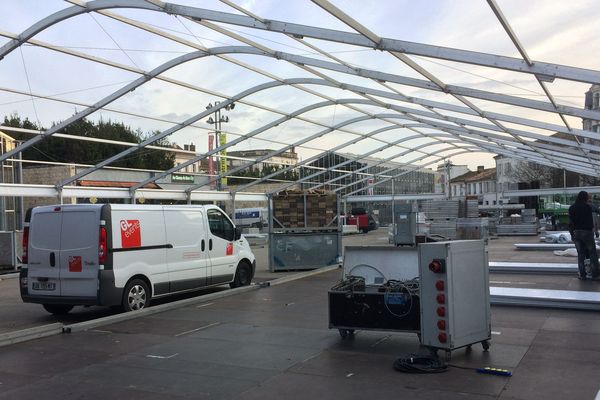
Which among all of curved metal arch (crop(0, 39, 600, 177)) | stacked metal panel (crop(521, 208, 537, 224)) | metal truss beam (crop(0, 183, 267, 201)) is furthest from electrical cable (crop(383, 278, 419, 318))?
stacked metal panel (crop(521, 208, 537, 224))

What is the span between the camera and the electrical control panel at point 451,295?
21.3 ft

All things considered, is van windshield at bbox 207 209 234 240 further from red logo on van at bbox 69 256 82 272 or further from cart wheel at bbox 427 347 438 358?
cart wheel at bbox 427 347 438 358

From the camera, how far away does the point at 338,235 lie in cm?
1878

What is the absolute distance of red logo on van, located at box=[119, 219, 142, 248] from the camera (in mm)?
10250

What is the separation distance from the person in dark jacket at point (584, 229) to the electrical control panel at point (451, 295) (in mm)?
7362

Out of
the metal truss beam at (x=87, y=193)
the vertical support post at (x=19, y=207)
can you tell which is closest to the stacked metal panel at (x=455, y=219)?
the metal truss beam at (x=87, y=193)

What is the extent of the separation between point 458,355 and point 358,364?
4.29 feet

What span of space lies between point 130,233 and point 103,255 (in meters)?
0.73

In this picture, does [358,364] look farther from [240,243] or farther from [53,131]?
[53,131]

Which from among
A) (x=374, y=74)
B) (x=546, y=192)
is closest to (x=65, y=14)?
(x=374, y=74)

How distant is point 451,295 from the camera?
6.52 m

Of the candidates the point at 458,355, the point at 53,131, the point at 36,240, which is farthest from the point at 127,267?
the point at 53,131

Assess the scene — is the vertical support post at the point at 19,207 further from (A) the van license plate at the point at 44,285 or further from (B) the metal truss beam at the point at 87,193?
(A) the van license plate at the point at 44,285

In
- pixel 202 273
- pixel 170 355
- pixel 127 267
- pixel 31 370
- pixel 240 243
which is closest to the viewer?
pixel 31 370
